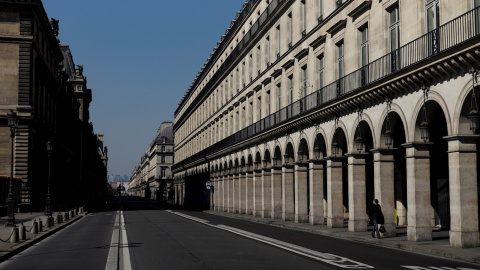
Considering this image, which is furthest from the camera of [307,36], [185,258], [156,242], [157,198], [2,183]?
[157,198]

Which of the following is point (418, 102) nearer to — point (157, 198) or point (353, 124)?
point (353, 124)

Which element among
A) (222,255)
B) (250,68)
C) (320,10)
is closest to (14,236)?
(222,255)

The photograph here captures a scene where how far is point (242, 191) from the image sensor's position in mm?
57969

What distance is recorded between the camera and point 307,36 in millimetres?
39062

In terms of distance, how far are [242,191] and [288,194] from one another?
1551cm

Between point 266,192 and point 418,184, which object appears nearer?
point 418,184

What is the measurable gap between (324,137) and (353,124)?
420 centimetres

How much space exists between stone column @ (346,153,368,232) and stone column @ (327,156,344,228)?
2.69 metres

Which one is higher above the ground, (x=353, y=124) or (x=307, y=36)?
(x=307, y=36)

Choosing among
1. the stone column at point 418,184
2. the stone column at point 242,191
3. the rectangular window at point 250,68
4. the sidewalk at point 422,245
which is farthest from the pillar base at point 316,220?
the rectangular window at point 250,68

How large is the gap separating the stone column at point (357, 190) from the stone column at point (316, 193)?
226 inches

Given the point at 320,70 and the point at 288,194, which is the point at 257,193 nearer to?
the point at 288,194

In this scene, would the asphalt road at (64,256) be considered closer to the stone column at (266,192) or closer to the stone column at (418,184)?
the stone column at (418,184)

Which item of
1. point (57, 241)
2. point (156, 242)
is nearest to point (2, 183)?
point (57, 241)
